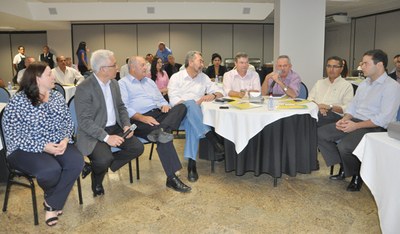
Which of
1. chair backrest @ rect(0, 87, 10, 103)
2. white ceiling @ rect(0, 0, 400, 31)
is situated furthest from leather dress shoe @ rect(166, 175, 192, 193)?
white ceiling @ rect(0, 0, 400, 31)

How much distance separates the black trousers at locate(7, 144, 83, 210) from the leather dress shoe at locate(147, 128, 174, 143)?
29.5 inches

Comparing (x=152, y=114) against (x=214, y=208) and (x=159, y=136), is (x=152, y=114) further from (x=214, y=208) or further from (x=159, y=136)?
(x=214, y=208)

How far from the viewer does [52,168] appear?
2.52m

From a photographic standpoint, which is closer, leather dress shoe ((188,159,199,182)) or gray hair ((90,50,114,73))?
gray hair ((90,50,114,73))

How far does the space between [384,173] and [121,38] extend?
11736 millimetres

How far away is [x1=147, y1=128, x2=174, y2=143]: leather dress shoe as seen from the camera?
3301mm

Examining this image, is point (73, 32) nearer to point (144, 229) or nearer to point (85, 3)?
point (85, 3)

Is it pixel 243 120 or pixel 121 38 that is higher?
pixel 121 38

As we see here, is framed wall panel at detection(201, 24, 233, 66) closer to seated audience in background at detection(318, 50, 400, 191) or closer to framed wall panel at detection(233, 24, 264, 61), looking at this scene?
framed wall panel at detection(233, 24, 264, 61)

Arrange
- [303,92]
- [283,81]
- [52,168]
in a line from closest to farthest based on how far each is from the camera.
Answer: [52,168]
[283,81]
[303,92]

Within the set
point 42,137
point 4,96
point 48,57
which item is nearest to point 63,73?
point 4,96

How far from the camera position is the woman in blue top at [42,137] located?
2.50 m

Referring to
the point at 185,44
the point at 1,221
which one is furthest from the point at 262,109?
the point at 185,44

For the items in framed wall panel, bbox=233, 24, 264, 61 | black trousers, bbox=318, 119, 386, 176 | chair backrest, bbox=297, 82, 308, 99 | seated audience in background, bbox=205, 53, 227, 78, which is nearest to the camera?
black trousers, bbox=318, 119, 386, 176
